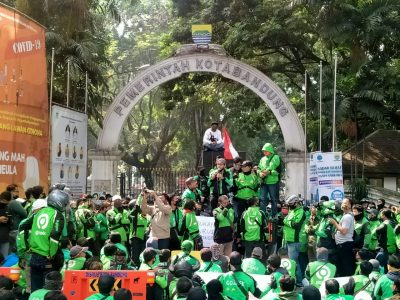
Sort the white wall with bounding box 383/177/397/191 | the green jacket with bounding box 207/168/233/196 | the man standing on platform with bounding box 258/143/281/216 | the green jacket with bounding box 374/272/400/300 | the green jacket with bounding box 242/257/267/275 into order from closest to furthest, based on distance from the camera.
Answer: the green jacket with bounding box 374/272/400/300
the green jacket with bounding box 242/257/267/275
the green jacket with bounding box 207/168/233/196
the man standing on platform with bounding box 258/143/281/216
the white wall with bounding box 383/177/397/191

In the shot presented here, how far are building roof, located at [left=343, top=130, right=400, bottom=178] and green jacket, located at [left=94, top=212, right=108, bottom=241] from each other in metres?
15.7

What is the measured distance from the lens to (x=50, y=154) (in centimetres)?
1634

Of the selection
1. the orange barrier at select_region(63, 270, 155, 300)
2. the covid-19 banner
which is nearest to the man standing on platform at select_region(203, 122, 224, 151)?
the covid-19 banner

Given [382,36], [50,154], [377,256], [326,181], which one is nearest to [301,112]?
[382,36]

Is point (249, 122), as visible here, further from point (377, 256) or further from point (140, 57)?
point (377, 256)

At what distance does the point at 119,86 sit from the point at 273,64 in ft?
63.6

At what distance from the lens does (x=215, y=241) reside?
12.6 metres

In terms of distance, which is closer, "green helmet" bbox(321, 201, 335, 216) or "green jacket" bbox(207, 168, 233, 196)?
"green helmet" bbox(321, 201, 335, 216)

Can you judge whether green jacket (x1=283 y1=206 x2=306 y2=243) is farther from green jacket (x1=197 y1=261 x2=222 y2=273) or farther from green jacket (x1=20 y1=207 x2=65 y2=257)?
green jacket (x1=20 y1=207 x2=65 y2=257)

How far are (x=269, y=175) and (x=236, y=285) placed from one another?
266 inches

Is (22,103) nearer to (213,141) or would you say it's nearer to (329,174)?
(213,141)

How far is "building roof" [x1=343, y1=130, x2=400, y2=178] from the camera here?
91.0 feet

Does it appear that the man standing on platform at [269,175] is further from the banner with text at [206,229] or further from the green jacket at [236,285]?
the green jacket at [236,285]

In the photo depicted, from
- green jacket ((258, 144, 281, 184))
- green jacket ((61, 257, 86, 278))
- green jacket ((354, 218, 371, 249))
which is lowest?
green jacket ((61, 257, 86, 278))
